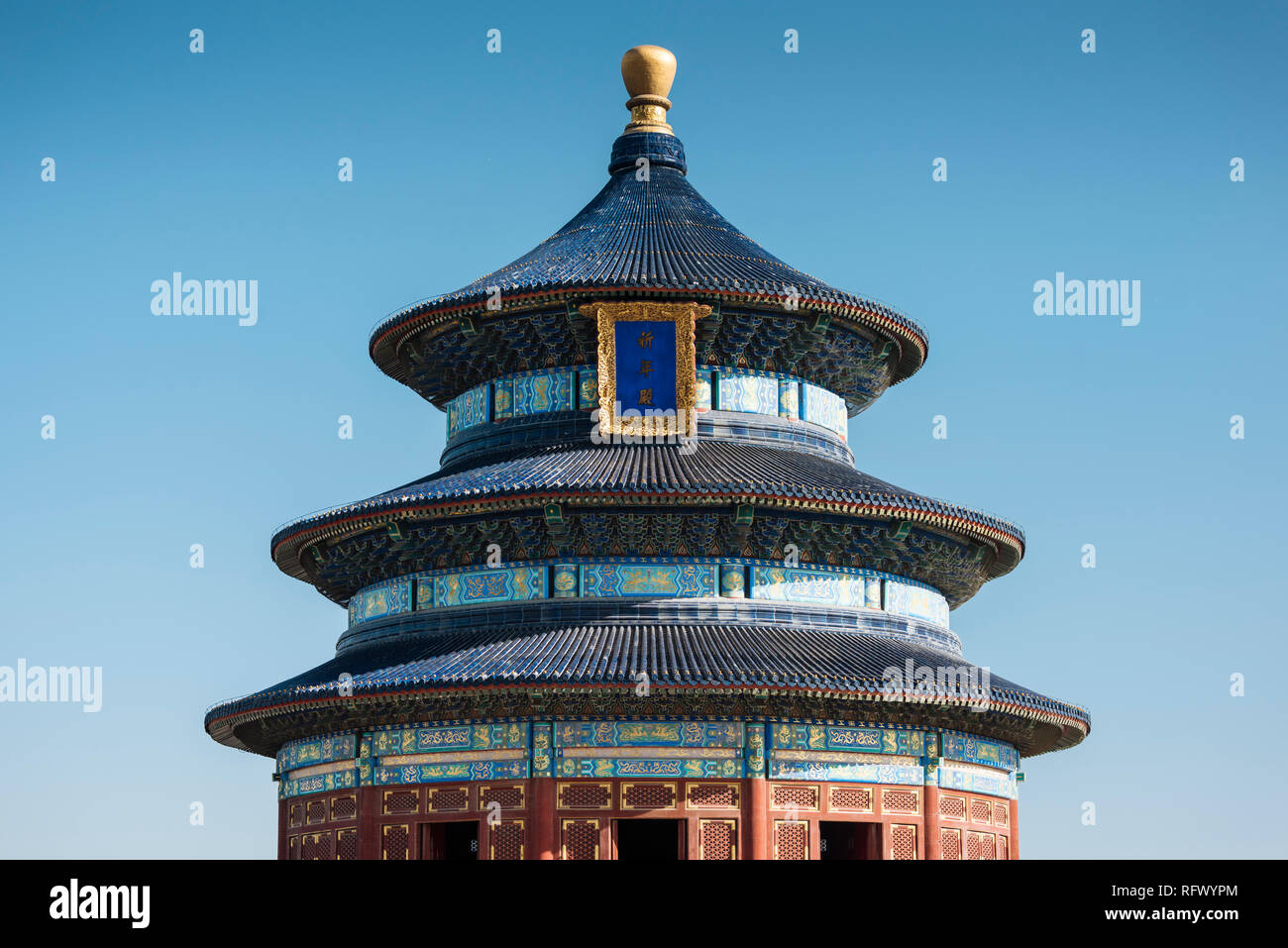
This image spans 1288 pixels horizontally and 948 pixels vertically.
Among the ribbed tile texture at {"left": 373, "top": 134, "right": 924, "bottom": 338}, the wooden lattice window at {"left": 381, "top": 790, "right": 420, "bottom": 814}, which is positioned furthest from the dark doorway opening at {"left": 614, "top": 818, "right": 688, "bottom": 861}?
the ribbed tile texture at {"left": 373, "top": 134, "right": 924, "bottom": 338}

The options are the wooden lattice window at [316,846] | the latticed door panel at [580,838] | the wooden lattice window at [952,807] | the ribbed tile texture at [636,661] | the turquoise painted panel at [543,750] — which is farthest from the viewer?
the wooden lattice window at [316,846]

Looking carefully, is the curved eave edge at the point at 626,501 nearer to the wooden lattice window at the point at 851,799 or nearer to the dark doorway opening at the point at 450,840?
the wooden lattice window at the point at 851,799

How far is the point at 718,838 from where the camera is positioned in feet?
118

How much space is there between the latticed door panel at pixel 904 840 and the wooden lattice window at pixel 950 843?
610 millimetres

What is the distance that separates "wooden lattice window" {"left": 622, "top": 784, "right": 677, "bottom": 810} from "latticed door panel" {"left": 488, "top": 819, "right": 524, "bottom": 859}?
199cm

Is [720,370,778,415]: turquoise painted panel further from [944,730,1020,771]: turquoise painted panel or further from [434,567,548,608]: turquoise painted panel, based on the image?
[944,730,1020,771]: turquoise painted panel

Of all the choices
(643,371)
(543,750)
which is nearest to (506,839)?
(543,750)

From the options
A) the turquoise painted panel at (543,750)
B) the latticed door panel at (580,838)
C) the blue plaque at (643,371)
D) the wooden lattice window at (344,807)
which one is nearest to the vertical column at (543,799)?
the turquoise painted panel at (543,750)

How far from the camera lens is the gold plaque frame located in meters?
40.3

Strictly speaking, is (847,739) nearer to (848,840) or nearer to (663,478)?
(848,840)

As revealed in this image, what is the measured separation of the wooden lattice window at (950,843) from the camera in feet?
124

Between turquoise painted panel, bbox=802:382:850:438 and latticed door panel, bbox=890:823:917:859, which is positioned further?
turquoise painted panel, bbox=802:382:850:438

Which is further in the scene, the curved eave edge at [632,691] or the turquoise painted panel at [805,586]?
the turquoise painted panel at [805,586]

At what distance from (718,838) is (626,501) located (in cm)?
649
